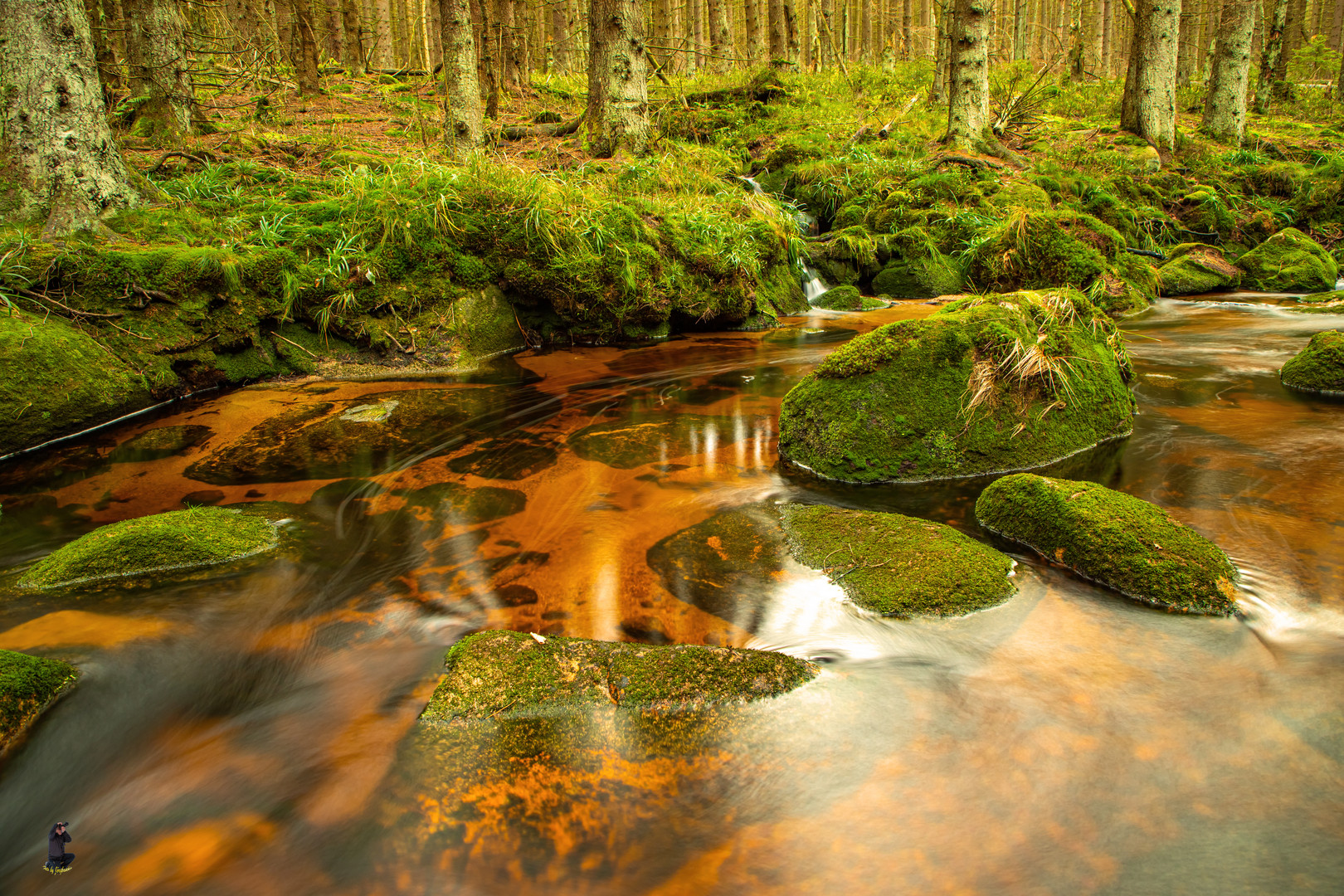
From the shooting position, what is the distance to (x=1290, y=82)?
20797 millimetres

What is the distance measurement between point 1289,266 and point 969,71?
6.09m

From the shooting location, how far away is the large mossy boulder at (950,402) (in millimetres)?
4613

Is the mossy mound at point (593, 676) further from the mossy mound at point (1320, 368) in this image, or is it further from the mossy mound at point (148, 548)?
the mossy mound at point (1320, 368)

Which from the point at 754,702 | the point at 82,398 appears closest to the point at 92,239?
the point at 82,398

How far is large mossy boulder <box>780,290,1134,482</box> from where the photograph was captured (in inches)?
182

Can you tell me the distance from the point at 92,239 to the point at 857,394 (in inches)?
260

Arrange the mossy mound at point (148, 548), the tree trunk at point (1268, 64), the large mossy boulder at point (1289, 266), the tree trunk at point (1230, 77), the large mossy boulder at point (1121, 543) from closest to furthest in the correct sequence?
1. the large mossy boulder at point (1121, 543)
2. the mossy mound at point (148, 548)
3. the large mossy boulder at point (1289, 266)
4. the tree trunk at point (1230, 77)
5. the tree trunk at point (1268, 64)

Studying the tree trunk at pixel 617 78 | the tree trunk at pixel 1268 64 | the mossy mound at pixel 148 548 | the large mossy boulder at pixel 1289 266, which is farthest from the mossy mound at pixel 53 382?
the tree trunk at pixel 1268 64

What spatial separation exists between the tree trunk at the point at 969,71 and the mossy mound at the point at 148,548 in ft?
45.2

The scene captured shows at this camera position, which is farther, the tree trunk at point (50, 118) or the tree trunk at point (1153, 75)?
the tree trunk at point (1153, 75)

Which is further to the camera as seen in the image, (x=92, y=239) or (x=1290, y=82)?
(x=1290, y=82)

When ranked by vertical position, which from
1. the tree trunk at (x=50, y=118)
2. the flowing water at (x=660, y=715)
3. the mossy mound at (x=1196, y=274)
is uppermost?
the tree trunk at (x=50, y=118)

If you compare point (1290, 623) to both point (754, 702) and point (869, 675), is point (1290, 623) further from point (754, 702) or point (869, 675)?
point (754, 702)

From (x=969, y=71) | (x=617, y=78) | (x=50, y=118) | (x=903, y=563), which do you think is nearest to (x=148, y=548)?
(x=903, y=563)
